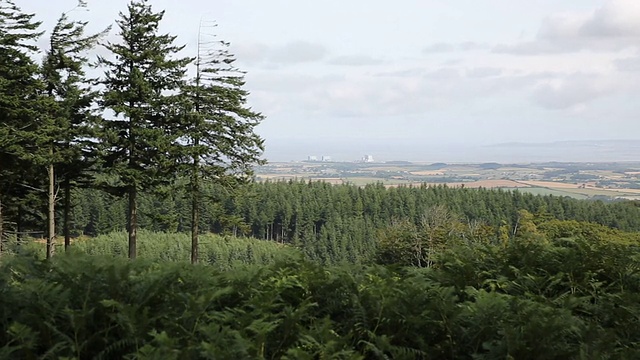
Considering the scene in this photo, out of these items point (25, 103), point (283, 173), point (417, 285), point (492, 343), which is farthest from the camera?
point (283, 173)

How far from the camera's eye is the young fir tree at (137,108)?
59.6ft

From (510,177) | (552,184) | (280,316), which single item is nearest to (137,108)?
(280,316)

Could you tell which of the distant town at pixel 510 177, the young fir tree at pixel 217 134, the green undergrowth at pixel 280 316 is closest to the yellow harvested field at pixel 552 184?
the distant town at pixel 510 177

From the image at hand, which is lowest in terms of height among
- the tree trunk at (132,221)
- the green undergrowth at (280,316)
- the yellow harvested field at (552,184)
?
the yellow harvested field at (552,184)

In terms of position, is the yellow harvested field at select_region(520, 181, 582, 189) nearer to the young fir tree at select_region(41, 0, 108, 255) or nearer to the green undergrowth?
the young fir tree at select_region(41, 0, 108, 255)

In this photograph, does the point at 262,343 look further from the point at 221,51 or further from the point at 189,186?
the point at 221,51

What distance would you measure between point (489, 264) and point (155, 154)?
16.4m

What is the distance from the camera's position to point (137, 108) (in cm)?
1839

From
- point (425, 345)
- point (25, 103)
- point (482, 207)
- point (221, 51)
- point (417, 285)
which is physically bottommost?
point (482, 207)

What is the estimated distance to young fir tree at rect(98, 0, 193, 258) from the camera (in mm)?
18156

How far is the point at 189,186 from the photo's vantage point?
62.6 feet

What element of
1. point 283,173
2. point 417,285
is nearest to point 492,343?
point 417,285

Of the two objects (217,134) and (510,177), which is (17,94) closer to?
(217,134)

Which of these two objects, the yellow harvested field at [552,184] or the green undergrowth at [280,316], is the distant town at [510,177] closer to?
the yellow harvested field at [552,184]
